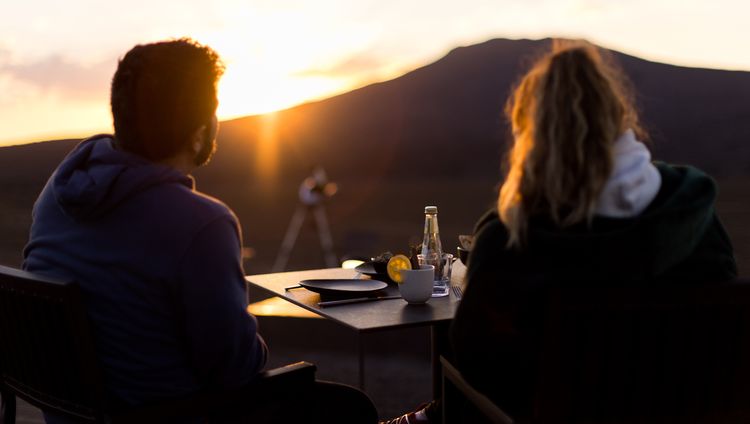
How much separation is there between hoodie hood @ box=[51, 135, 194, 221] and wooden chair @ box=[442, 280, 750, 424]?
74 centimetres

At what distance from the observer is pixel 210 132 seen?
1.47 m

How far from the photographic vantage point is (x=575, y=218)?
1.30m

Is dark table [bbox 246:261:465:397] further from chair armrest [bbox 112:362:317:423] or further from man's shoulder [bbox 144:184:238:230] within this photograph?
man's shoulder [bbox 144:184:238:230]

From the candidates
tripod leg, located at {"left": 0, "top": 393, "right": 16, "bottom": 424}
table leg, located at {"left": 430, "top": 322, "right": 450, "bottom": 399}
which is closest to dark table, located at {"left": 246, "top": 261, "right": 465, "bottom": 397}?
table leg, located at {"left": 430, "top": 322, "right": 450, "bottom": 399}

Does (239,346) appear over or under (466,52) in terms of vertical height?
under

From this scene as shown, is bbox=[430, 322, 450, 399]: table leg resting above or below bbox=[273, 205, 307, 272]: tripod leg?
above

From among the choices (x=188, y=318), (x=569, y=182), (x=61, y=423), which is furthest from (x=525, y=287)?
(x=61, y=423)

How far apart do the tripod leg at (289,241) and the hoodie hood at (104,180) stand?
8.21 m

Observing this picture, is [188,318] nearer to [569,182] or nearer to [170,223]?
[170,223]

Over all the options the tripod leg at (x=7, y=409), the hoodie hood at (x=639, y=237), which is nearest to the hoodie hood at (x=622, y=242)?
the hoodie hood at (x=639, y=237)

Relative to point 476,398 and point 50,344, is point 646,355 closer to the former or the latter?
point 476,398

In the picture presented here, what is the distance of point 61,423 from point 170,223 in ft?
1.66

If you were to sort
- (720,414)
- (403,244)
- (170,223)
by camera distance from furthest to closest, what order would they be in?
1. (403,244)
2. (720,414)
3. (170,223)

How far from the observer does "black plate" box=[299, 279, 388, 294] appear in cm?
197
